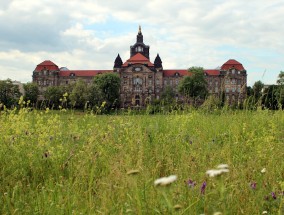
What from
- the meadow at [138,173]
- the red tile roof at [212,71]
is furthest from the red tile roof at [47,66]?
the meadow at [138,173]

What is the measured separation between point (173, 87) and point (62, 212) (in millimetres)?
96714

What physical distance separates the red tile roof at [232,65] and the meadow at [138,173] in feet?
311

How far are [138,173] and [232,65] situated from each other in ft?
329

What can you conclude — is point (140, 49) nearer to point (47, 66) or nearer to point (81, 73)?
point (81, 73)

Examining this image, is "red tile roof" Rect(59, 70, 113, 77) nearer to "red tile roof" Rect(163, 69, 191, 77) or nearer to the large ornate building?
the large ornate building

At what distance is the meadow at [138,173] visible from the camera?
93.2 inches

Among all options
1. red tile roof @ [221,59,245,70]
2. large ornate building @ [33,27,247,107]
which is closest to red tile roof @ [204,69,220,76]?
large ornate building @ [33,27,247,107]

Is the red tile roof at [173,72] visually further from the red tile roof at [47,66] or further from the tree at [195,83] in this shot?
the red tile roof at [47,66]

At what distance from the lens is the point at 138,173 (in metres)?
1.66

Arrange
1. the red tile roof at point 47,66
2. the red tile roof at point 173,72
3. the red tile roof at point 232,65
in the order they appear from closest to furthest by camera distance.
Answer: the red tile roof at point 232,65, the red tile roof at point 173,72, the red tile roof at point 47,66

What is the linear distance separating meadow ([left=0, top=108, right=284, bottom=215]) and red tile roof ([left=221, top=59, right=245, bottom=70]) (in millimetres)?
94837

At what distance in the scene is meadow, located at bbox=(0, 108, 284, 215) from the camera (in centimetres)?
237

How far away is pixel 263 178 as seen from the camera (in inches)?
123

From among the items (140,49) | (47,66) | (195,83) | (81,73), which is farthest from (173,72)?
(47,66)
